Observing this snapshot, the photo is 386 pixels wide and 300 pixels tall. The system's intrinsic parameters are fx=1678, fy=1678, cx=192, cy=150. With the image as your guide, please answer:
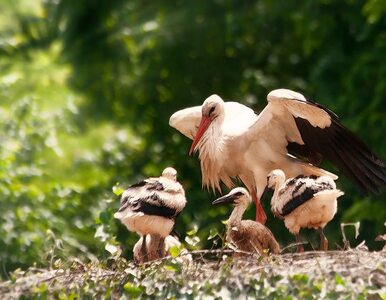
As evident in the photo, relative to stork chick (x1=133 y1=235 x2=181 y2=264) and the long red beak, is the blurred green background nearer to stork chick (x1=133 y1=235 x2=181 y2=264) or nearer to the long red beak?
the long red beak

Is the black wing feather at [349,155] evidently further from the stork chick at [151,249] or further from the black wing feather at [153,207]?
the black wing feather at [153,207]

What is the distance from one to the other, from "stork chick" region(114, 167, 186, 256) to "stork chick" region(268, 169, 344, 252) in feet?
2.44

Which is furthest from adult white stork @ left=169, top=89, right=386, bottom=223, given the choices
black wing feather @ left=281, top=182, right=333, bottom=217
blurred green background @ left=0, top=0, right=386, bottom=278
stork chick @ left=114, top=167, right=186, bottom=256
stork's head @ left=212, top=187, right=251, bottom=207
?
blurred green background @ left=0, top=0, right=386, bottom=278

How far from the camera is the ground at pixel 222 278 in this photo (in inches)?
434

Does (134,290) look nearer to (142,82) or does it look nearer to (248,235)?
(248,235)

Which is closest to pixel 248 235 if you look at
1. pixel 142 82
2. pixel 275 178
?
pixel 275 178

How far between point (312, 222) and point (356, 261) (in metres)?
1.03

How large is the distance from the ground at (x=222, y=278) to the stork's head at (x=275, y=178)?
89 centimetres

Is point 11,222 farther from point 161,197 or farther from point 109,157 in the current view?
point 161,197

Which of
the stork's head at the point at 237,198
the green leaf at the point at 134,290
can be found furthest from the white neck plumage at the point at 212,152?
the green leaf at the point at 134,290

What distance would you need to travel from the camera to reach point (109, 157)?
72.8ft

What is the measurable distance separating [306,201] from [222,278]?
1091 millimetres

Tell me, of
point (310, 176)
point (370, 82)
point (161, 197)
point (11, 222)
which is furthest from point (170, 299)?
point (370, 82)

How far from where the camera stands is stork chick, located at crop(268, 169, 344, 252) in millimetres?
12039
